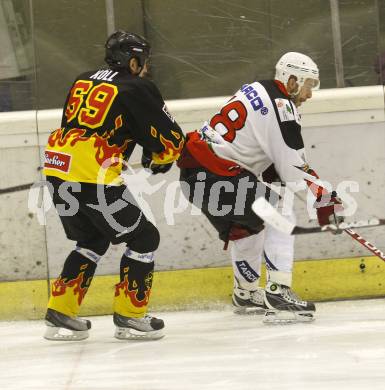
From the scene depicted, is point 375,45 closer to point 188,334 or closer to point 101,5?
point 101,5

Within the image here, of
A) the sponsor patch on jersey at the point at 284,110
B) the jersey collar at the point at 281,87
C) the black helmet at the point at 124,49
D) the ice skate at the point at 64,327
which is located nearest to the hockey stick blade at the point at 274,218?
the sponsor patch on jersey at the point at 284,110

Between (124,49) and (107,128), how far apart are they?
314 mm

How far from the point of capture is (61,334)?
407 cm

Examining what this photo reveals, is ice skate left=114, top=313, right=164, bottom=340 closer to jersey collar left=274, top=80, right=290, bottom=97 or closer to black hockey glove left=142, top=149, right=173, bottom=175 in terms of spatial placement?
black hockey glove left=142, top=149, right=173, bottom=175

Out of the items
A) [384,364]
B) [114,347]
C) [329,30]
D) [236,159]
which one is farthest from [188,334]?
[329,30]

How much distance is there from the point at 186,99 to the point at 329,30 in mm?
727

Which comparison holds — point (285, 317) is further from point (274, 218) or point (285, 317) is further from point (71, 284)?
point (71, 284)

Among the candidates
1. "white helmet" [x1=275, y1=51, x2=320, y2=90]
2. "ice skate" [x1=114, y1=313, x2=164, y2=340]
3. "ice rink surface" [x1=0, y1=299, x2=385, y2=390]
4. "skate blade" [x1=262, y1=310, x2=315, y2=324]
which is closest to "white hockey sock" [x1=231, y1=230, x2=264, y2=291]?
"ice rink surface" [x1=0, y1=299, x2=385, y2=390]

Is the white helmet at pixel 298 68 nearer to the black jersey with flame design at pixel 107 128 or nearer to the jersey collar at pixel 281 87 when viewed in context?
the jersey collar at pixel 281 87

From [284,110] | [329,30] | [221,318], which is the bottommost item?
[221,318]

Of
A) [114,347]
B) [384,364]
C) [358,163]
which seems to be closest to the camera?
[384,364]

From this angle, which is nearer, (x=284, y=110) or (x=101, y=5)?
(x=284, y=110)

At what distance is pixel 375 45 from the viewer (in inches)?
188

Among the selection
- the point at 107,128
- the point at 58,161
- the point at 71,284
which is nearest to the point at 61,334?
the point at 71,284
